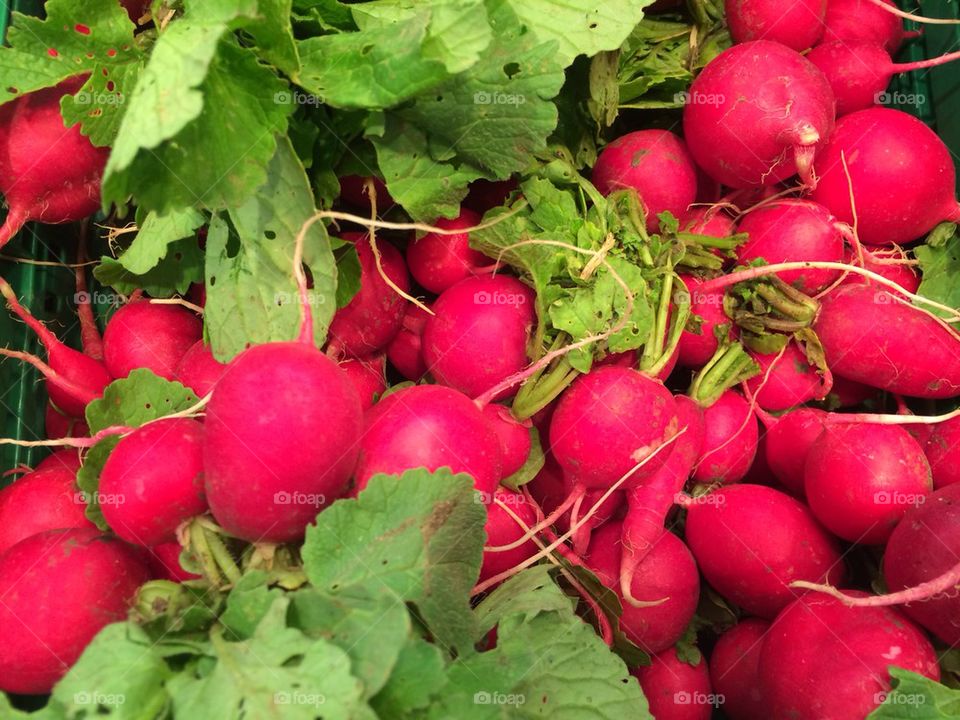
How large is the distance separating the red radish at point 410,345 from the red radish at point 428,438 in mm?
380

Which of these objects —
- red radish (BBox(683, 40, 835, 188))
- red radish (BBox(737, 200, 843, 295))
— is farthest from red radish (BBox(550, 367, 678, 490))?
red radish (BBox(683, 40, 835, 188))

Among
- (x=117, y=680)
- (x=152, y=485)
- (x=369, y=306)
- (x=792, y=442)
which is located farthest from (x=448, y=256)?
(x=117, y=680)

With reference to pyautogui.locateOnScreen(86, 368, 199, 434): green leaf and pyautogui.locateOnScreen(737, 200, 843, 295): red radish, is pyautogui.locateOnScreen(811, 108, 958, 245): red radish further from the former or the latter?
pyautogui.locateOnScreen(86, 368, 199, 434): green leaf

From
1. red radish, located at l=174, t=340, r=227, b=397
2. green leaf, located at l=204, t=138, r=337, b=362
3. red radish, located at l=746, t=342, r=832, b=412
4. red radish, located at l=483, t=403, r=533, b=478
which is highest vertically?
green leaf, located at l=204, t=138, r=337, b=362

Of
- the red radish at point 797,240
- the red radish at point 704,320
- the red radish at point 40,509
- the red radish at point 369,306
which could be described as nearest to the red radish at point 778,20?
the red radish at point 797,240

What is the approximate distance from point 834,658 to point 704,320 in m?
0.71

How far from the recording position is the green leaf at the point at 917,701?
3.79ft

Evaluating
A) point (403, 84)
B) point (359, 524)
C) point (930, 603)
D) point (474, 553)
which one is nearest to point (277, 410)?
point (359, 524)

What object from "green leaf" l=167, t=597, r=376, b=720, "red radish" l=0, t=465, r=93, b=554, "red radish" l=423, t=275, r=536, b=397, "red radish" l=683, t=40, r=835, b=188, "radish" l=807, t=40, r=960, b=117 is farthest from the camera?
"radish" l=807, t=40, r=960, b=117

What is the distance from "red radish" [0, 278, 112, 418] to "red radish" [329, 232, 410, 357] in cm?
53

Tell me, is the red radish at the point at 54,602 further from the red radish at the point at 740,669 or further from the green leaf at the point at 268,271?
the red radish at the point at 740,669

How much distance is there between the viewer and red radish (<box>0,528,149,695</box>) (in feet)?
3.68

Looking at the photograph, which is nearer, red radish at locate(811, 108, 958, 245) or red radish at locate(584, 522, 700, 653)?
red radish at locate(584, 522, 700, 653)

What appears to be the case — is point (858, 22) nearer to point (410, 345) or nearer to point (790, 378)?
point (790, 378)
